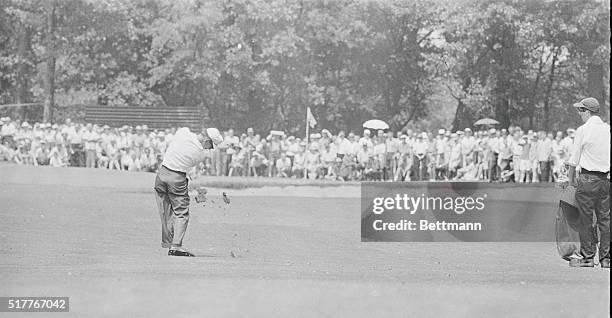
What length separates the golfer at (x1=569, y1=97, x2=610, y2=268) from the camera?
25.2 feet

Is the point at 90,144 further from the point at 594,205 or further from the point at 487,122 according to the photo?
the point at 594,205

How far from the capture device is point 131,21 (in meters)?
13.1

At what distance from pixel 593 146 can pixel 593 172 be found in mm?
225

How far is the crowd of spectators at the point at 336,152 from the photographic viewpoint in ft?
44.1

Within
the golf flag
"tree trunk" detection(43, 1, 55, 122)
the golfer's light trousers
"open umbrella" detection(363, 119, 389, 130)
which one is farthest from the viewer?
"open umbrella" detection(363, 119, 389, 130)

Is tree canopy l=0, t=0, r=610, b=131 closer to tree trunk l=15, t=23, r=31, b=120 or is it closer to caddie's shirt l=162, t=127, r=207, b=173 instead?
tree trunk l=15, t=23, r=31, b=120

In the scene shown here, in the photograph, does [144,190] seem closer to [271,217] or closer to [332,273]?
[271,217]

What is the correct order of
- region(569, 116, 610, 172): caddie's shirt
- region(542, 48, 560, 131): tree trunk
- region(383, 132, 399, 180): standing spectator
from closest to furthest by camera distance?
region(569, 116, 610, 172): caddie's shirt, region(542, 48, 560, 131): tree trunk, region(383, 132, 399, 180): standing spectator

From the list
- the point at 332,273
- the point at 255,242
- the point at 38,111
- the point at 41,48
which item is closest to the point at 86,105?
the point at 38,111

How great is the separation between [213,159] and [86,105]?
2004mm

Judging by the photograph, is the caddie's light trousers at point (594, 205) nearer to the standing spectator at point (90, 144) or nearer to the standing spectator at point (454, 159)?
the standing spectator at point (90, 144)

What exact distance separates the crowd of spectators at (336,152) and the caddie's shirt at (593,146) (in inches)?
260

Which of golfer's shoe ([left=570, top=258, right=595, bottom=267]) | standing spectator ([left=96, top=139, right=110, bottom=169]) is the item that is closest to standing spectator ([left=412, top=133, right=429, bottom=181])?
standing spectator ([left=96, top=139, right=110, bottom=169])

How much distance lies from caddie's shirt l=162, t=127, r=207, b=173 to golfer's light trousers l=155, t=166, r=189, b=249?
0.21 feet
